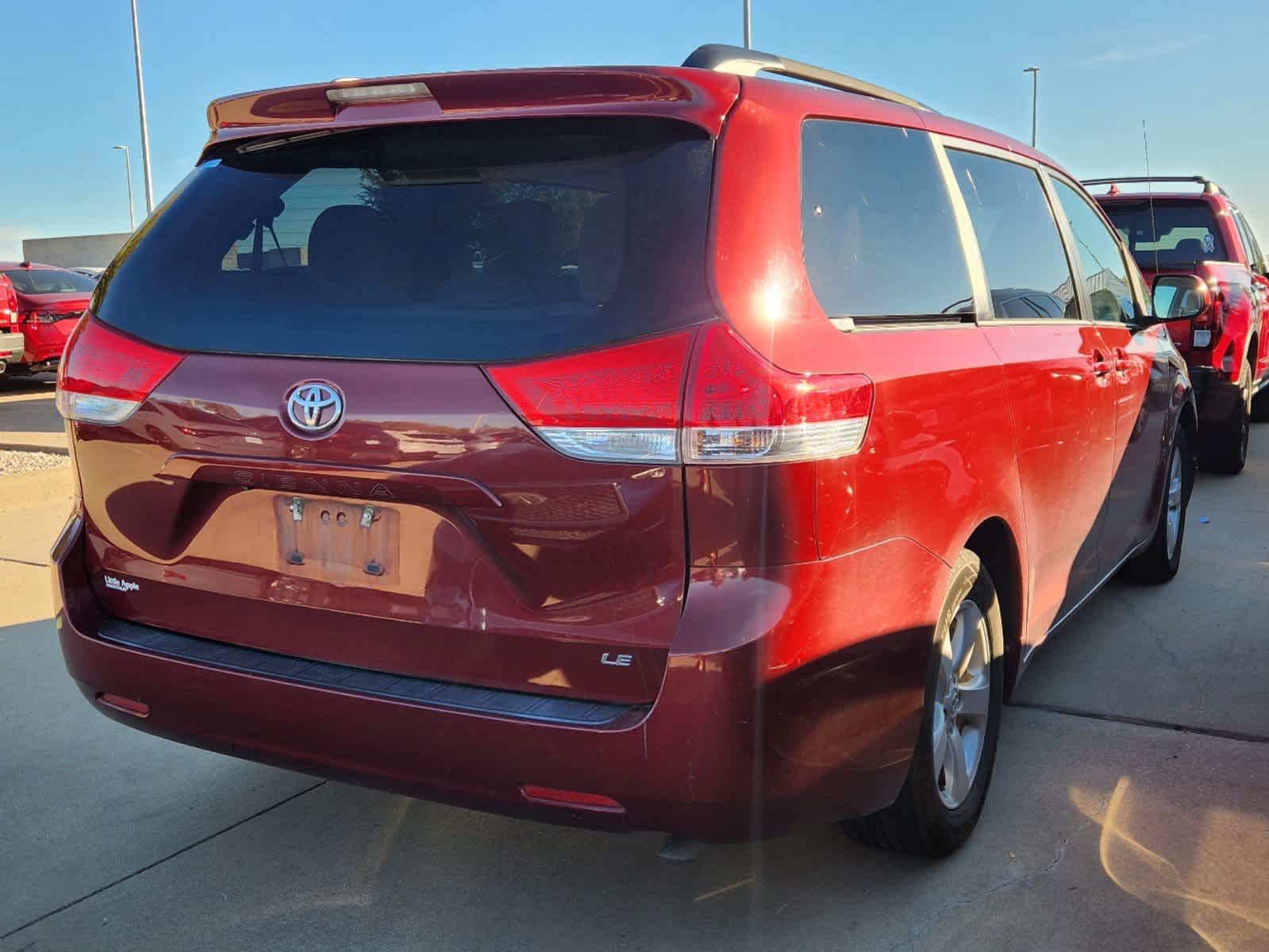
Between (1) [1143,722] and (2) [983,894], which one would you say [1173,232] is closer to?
(1) [1143,722]

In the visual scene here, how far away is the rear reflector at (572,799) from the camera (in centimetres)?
226

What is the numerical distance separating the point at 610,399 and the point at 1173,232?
7774 millimetres

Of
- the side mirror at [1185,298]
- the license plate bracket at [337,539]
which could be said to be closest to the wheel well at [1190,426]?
the side mirror at [1185,298]

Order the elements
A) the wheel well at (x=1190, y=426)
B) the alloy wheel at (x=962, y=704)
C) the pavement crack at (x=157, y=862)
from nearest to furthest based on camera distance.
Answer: the pavement crack at (x=157, y=862) → the alloy wheel at (x=962, y=704) → the wheel well at (x=1190, y=426)

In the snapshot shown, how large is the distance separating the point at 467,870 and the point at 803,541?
1.36m

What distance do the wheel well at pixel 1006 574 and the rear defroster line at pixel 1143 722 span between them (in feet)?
1.17

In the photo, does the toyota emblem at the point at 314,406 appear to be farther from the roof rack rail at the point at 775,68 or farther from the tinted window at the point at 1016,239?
the tinted window at the point at 1016,239

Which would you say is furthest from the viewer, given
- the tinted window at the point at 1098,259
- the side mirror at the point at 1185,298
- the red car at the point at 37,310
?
the red car at the point at 37,310

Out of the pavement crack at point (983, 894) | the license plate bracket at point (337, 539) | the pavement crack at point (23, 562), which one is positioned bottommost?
the pavement crack at point (983, 894)

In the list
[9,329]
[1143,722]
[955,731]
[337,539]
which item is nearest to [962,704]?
[955,731]

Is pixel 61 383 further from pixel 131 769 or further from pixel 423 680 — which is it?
pixel 131 769

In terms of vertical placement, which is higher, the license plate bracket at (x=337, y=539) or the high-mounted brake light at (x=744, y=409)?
the high-mounted brake light at (x=744, y=409)

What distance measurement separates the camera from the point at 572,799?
228 centimetres

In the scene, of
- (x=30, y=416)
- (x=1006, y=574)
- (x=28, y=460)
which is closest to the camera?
(x=1006, y=574)
